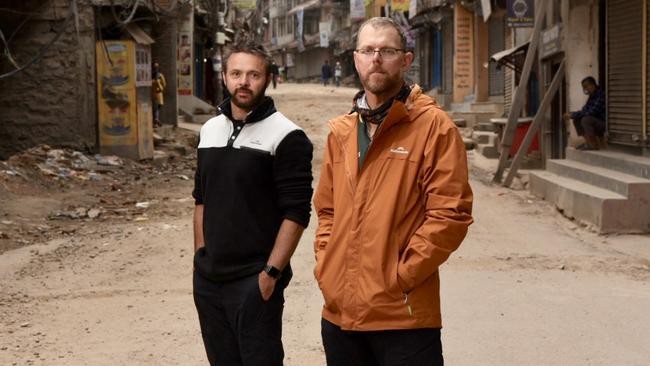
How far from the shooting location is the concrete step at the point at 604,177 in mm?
10938

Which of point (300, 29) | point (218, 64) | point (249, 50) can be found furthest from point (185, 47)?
point (300, 29)

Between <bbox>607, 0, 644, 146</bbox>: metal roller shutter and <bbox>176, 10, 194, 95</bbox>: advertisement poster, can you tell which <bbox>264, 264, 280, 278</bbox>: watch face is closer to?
<bbox>607, 0, 644, 146</bbox>: metal roller shutter

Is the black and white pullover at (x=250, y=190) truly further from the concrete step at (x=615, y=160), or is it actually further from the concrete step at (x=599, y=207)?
the concrete step at (x=615, y=160)

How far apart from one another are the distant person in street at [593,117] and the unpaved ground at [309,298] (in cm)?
270

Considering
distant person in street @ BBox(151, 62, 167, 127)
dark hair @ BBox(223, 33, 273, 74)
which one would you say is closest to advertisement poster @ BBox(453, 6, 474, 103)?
distant person in street @ BBox(151, 62, 167, 127)

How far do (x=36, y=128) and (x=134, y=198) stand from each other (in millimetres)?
4789

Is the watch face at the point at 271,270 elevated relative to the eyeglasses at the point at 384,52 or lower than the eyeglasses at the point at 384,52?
lower

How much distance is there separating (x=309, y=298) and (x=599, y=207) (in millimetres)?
4758

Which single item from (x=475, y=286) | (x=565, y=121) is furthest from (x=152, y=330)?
(x=565, y=121)

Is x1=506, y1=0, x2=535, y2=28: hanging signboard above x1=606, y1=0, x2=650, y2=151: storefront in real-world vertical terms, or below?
above

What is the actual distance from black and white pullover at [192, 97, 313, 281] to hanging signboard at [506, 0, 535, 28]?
52.6 ft

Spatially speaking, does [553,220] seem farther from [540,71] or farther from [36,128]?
[36,128]

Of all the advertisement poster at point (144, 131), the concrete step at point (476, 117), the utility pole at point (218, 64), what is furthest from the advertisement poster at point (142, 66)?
the utility pole at point (218, 64)

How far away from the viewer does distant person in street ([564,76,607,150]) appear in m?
14.5
